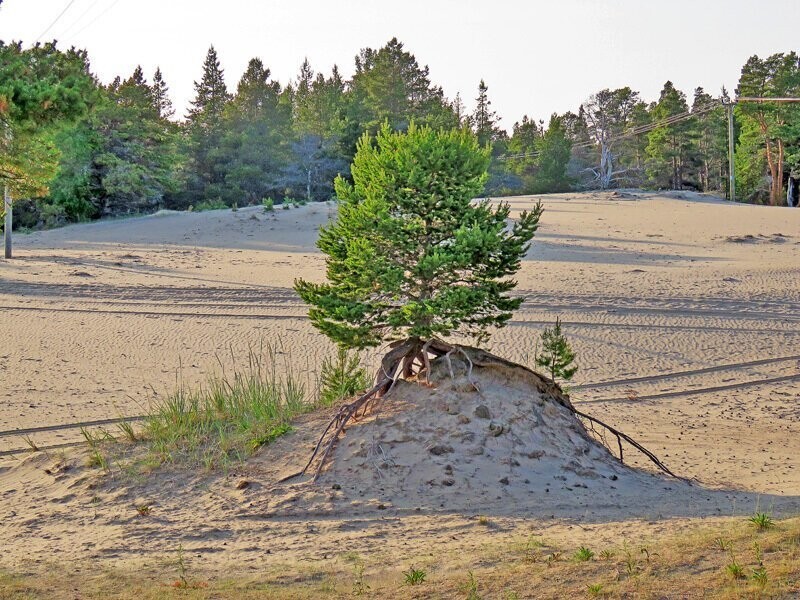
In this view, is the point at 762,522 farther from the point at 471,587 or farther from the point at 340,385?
the point at 340,385

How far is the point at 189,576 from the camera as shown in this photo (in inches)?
220

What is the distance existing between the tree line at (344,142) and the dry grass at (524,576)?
73.9 feet

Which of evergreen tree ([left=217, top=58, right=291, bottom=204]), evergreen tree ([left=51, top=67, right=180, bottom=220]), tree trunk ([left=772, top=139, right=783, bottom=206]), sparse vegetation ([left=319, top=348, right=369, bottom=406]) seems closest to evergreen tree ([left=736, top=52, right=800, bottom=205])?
tree trunk ([left=772, top=139, right=783, bottom=206])

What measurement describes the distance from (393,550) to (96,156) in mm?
39343

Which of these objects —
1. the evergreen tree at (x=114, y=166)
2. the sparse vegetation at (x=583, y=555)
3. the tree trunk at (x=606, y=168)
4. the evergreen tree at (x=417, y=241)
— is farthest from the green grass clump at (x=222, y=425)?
the tree trunk at (x=606, y=168)

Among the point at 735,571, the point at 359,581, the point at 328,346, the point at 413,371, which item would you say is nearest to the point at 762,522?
the point at 735,571

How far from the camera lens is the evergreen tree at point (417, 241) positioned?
8.05m

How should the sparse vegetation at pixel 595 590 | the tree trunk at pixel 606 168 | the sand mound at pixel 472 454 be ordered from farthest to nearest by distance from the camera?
the tree trunk at pixel 606 168
the sand mound at pixel 472 454
the sparse vegetation at pixel 595 590

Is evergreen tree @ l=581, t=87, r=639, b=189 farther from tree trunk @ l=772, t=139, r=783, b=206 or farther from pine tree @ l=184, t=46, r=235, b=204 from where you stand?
pine tree @ l=184, t=46, r=235, b=204

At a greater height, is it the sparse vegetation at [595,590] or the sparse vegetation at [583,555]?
the sparse vegetation at [595,590]

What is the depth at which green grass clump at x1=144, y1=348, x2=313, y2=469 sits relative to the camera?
8055mm

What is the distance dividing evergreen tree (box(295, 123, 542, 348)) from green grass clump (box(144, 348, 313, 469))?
111 centimetres

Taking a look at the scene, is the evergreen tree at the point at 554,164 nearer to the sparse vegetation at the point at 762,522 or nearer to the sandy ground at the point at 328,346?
the sandy ground at the point at 328,346

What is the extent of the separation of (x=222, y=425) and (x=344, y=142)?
42.2 meters
